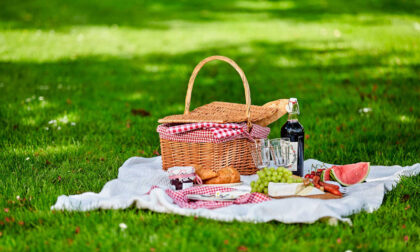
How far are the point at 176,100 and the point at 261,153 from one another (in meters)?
3.60

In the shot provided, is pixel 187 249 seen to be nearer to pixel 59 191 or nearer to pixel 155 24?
pixel 59 191

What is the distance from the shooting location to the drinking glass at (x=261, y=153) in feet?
14.0

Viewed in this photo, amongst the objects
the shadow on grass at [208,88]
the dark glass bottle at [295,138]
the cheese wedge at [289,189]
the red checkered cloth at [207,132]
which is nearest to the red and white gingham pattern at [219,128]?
the red checkered cloth at [207,132]

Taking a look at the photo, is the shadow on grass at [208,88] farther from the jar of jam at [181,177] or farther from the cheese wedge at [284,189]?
the cheese wedge at [284,189]

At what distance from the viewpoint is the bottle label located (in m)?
4.30

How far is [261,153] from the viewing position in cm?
430

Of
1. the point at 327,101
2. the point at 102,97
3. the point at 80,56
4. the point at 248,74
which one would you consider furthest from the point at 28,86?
the point at 327,101

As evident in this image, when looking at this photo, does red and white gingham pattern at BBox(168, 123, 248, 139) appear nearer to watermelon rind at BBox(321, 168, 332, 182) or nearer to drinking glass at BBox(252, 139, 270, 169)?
drinking glass at BBox(252, 139, 270, 169)

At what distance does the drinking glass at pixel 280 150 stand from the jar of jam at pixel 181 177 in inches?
27.0

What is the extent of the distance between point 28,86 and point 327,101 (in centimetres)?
464

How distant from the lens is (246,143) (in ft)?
15.2

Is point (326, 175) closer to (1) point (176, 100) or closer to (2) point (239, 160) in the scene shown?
(2) point (239, 160)

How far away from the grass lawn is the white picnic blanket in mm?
65

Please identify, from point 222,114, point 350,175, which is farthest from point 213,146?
point 350,175
